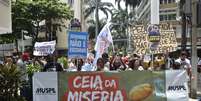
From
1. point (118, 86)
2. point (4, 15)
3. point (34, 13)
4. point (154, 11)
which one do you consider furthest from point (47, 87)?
point (154, 11)

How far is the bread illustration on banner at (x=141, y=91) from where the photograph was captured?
12016 mm

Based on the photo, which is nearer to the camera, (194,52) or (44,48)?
(194,52)

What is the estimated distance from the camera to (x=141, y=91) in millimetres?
12047

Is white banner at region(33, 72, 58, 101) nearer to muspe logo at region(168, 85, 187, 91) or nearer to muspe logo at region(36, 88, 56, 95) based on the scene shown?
muspe logo at region(36, 88, 56, 95)

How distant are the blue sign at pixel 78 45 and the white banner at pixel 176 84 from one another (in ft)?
17.9

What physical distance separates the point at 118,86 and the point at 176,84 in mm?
1196

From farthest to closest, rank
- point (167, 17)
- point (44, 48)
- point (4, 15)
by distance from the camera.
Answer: point (167, 17) → point (44, 48) → point (4, 15)

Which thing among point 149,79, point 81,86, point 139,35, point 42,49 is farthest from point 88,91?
point 42,49

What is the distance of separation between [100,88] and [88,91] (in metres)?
0.25

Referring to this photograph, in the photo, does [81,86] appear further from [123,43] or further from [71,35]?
[123,43]

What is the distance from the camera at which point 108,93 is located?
39.5 ft

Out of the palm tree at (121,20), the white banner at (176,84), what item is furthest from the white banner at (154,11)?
the white banner at (176,84)

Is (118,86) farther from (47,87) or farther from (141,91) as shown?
(47,87)

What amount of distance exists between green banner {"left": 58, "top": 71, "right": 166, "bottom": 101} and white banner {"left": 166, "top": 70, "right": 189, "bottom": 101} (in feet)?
0.35
